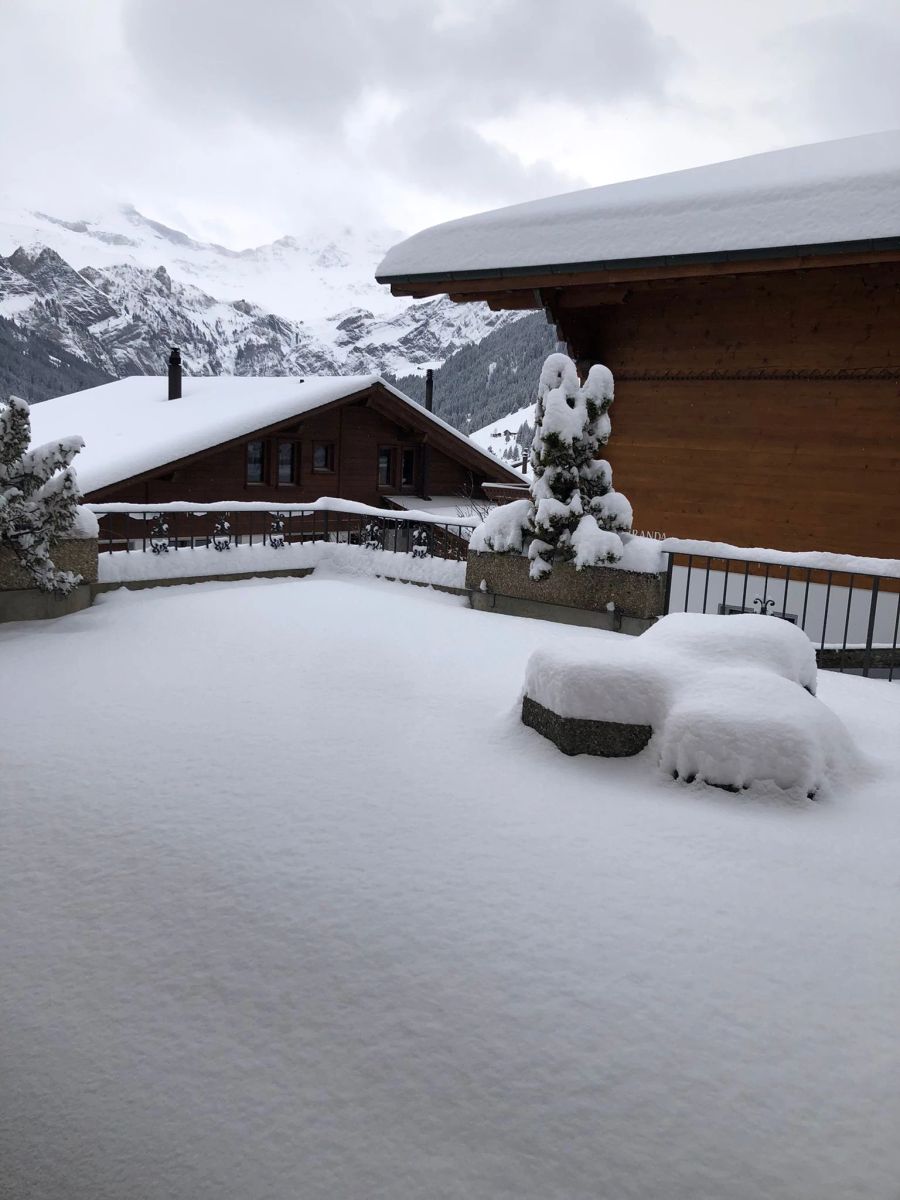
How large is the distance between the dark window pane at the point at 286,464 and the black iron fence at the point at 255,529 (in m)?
2.25

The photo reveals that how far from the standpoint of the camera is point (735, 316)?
1096cm

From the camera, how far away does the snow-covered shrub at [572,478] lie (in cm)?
959

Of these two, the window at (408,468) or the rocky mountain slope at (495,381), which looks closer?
the window at (408,468)

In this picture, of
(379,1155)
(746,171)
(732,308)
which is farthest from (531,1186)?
(746,171)

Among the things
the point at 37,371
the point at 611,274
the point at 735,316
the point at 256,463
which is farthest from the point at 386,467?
the point at 37,371

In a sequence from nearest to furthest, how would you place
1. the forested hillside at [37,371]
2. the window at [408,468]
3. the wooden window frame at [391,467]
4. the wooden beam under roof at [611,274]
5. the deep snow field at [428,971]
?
the deep snow field at [428,971] → the wooden beam under roof at [611,274] → the wooden window frame at [391,467] → the window at [408,468] → the forested hillside at [37,371]

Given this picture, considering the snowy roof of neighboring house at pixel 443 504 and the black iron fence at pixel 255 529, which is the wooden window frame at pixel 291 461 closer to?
the black iron fence at pixel 255 529

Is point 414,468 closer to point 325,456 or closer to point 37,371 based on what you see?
point 325,456

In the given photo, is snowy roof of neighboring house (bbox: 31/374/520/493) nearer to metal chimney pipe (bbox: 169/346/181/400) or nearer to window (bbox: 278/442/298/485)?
metal chimney pipe (bbox: 169/346/181/400)

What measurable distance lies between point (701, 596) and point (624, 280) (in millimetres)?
A: 3982

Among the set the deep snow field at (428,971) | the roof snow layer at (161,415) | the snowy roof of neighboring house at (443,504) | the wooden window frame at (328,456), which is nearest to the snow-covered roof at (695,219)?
the deep snow field at (428,971)

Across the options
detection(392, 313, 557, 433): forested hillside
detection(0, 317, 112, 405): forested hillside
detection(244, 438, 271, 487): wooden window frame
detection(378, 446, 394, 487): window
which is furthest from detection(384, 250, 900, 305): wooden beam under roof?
detection(392, 313, 557, 433): forested hillside

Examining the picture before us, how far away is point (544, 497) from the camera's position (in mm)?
9852

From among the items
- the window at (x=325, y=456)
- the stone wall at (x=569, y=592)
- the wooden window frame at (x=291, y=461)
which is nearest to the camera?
the stone wall at (x=569, y=592)
